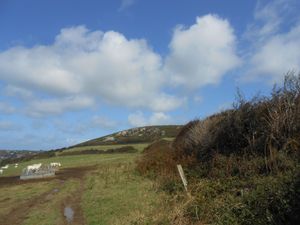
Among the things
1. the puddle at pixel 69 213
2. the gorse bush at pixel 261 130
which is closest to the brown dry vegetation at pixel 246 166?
the gorse bush at pixel 261 130

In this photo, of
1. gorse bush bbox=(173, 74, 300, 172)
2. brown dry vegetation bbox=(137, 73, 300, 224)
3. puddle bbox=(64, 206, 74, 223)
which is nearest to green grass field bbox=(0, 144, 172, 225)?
puddle bbox=(64, 206, 74, 223)

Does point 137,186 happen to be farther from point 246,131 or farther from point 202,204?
point 202,204

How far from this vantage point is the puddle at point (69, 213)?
1647 centimetres

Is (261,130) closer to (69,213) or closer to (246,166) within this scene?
(246,166)

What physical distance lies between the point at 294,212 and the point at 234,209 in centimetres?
219

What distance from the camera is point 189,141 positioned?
98.3ft

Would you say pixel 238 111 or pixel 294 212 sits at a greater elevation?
pixel 238 111

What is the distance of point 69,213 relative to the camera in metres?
17.9

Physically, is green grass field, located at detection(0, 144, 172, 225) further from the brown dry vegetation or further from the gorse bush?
the gorse bush

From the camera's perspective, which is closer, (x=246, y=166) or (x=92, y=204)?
(x=246, y=166)

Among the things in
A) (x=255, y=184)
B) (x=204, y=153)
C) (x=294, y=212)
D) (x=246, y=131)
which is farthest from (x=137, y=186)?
(x=294, y=212)

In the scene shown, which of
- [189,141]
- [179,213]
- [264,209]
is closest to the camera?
[264,209]

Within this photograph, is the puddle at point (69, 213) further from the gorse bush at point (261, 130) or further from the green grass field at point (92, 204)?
the gorse bush at point (261, 130)

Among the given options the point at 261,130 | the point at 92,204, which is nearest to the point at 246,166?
the point at 261,130
